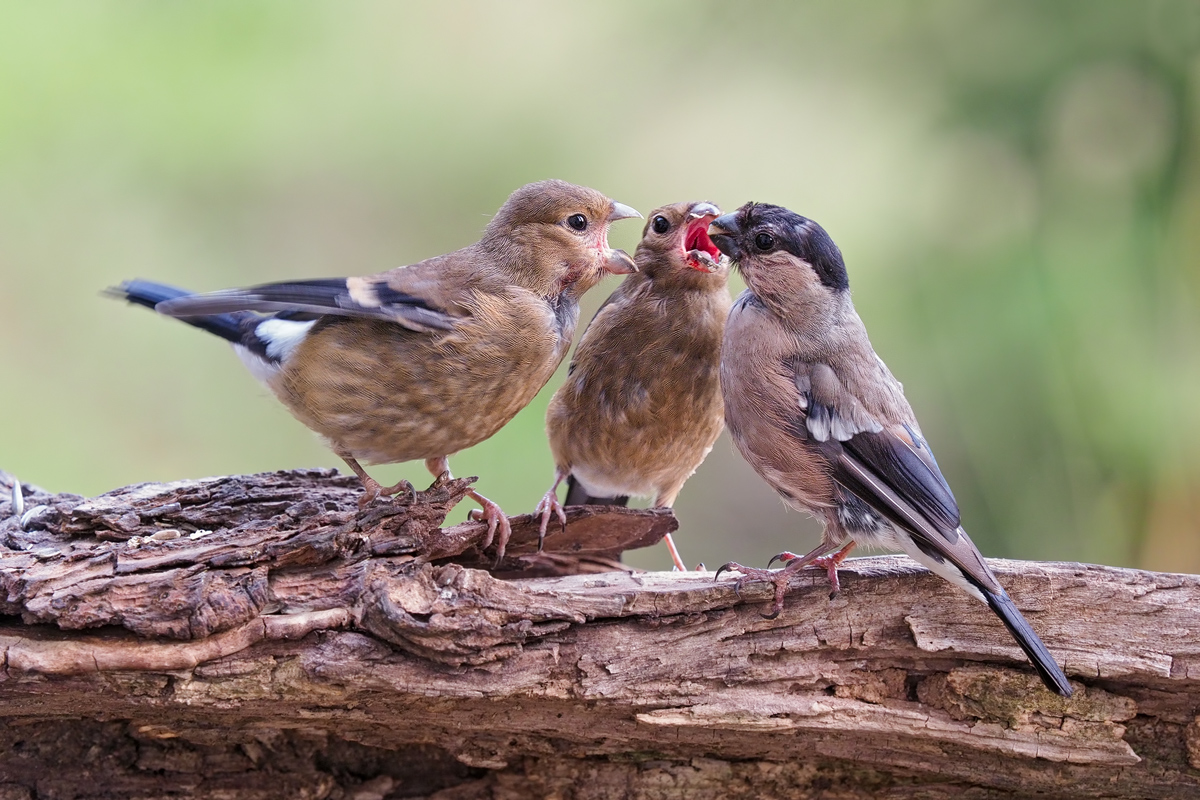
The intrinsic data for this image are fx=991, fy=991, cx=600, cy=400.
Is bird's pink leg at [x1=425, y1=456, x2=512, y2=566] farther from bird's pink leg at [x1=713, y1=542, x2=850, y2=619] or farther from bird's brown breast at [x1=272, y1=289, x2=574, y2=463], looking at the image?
bird's pink leg at [x1=713, y1=542, x2=850, y2=619]

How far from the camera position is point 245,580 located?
2645 mm

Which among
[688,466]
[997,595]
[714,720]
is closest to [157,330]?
[688,466]

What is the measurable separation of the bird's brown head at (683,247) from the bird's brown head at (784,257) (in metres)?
0.21

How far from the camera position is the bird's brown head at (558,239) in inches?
137

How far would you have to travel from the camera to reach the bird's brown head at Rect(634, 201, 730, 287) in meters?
3.53

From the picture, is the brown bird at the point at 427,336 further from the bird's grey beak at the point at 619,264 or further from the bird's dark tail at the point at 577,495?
the bird's dark tail at the point at 577,495

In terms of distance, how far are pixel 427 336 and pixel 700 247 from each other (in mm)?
1084

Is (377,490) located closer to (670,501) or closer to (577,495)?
(577,495)

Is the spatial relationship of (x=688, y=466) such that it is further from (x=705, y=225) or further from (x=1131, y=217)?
(x=1131, y=217)

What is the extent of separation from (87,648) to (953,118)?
4.18m

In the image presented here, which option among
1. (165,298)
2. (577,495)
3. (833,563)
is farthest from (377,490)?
(833,563)

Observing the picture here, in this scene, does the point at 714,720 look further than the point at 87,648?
Yes

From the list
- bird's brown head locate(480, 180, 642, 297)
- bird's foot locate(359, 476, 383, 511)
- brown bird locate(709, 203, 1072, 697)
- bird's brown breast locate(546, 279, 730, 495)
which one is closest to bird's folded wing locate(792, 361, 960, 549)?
brown bird locate(709, 203, 1072, 697)

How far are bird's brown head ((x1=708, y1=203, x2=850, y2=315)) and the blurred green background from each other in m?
1.52
